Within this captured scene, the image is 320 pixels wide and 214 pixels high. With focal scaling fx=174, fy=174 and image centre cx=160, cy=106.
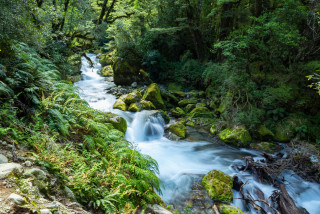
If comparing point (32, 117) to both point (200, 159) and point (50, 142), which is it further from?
point (200, 159)

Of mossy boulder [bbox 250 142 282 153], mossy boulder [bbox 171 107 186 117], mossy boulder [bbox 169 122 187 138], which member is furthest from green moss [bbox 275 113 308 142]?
mossy boulder [bbox 171 107 186 117]

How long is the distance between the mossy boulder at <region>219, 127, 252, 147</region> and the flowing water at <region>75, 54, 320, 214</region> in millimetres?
374

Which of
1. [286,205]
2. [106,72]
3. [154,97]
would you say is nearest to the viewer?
[286,205]

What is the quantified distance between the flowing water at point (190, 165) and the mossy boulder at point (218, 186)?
25 cm

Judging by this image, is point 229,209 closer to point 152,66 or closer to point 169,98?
point 169,98

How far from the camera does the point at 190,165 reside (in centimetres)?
739

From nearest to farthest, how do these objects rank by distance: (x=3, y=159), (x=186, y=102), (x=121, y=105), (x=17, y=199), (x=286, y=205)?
(x=17, y=199), (x=3, y=159), (x=286, y=205), (x=121, y=105), (x=186, y=102)

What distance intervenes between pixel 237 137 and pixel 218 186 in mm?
4145

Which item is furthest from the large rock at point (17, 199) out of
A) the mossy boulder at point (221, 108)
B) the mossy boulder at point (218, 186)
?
the mossy boulder at point (221, 108)

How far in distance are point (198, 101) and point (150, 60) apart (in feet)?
20.4

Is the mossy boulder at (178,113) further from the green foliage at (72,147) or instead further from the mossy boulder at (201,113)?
the green foliage at (72,147)

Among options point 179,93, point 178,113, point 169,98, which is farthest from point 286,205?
point 179,93

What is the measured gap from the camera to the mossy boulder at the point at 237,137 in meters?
8.85

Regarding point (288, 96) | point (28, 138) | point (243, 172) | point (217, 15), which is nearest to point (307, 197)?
point (243, 172)
